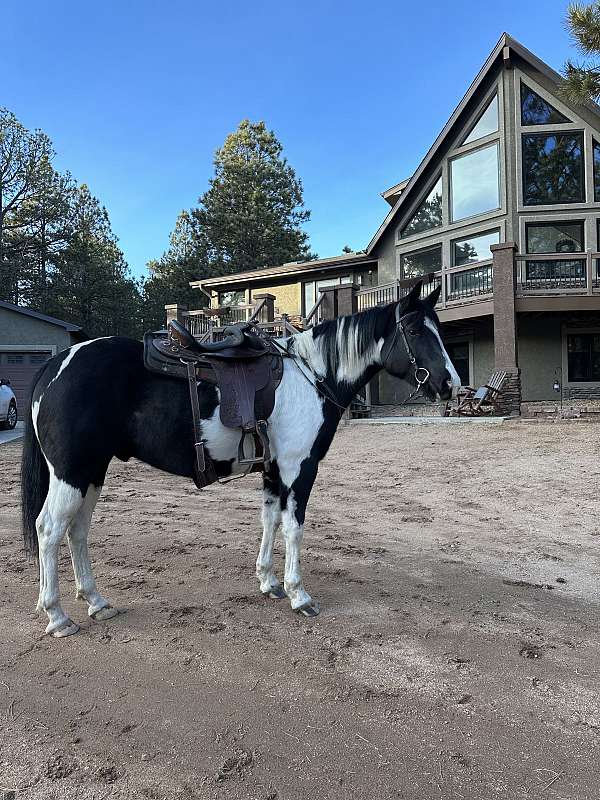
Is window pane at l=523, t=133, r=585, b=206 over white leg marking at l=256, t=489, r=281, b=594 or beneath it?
over

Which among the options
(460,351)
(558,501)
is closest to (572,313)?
(460,351)

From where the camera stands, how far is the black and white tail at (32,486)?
3182mm

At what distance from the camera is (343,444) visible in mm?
10633

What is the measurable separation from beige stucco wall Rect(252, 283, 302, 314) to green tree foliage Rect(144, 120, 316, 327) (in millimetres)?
11784

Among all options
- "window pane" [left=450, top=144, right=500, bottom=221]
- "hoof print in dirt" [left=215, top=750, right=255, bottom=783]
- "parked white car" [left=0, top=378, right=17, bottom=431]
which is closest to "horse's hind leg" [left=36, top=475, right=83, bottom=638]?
"hoof print in dirt" [left=215, top=750, right=255, bottom=783]

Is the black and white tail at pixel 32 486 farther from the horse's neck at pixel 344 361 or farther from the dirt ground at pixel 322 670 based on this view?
the horse's neck at pixel 344 361

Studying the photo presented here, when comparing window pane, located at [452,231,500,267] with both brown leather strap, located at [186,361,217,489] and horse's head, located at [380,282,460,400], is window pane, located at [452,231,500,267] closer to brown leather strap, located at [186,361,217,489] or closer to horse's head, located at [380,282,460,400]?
horse's head, located at [380,282,460,400]

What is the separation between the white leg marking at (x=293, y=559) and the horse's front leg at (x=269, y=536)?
18 cm

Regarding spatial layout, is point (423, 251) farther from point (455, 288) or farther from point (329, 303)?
point (329, 303)

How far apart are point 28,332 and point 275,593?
20.0 m

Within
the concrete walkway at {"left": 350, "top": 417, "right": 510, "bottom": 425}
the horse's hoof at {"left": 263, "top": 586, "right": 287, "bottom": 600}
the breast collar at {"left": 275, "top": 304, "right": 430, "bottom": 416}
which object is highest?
the breast collar at {"left": 275, "top": 304, "right": 430, "bottom": 416}

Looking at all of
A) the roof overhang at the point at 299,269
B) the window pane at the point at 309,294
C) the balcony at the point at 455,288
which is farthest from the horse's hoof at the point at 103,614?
the window pane at the point at 309,294

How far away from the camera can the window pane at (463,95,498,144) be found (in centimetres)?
1598

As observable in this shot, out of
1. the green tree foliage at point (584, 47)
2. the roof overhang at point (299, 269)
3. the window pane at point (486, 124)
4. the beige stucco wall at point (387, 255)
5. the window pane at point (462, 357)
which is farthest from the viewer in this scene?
the roof overhang at point (299, 269)
